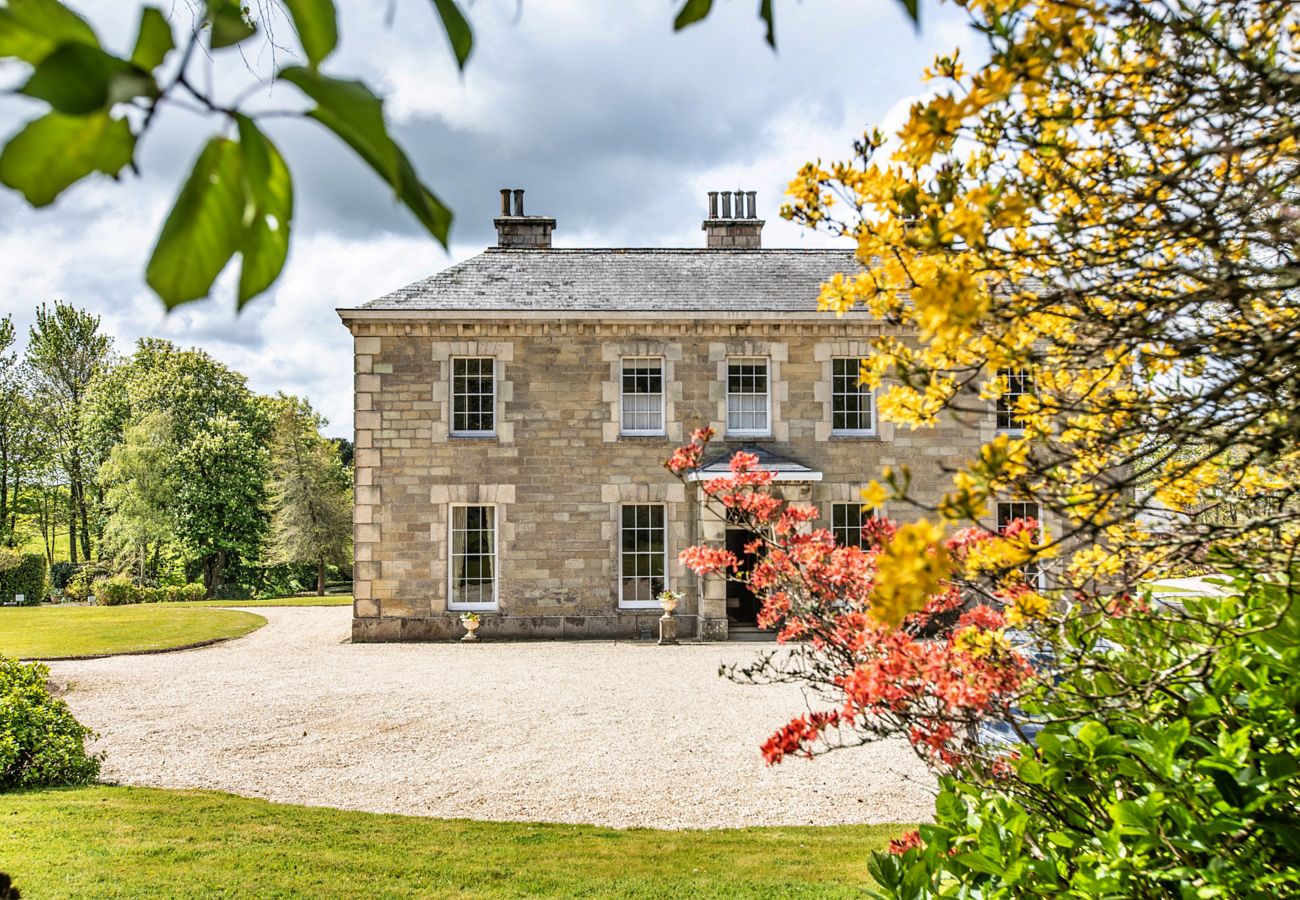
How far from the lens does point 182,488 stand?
3384 cm

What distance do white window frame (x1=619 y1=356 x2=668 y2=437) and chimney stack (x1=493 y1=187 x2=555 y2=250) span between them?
13.1ft

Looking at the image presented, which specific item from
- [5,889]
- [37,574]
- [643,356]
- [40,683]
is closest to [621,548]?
[643,356]

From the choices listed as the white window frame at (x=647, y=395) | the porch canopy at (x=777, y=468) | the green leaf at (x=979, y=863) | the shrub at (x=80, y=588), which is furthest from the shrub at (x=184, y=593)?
the green leaf at (x=979, y=863)

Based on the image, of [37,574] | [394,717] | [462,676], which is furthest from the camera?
[37,574]

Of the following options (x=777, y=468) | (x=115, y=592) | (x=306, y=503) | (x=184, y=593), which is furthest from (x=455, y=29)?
(x=306, y=503)

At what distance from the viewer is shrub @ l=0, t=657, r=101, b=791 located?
23.8ft

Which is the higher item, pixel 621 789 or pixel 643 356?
pixel 643 356

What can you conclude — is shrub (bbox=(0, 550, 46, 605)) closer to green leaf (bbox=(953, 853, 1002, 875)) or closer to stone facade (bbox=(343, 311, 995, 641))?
stone facade (bbox=(343, 311, 995, 641))

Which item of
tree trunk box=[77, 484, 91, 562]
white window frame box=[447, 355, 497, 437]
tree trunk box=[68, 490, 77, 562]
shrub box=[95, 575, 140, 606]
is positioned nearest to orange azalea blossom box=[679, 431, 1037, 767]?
white window frame box=[447, 355, 497, 437]

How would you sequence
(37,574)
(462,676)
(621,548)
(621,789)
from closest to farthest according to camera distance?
(621,789) < (462,676) < (621,548) < (37,574)

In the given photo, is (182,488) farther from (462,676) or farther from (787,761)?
(787,761)

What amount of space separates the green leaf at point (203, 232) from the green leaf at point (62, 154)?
0.15 ft

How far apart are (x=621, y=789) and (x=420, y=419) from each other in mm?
Answer: 10366

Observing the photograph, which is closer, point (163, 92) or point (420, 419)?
point (163, 92)
